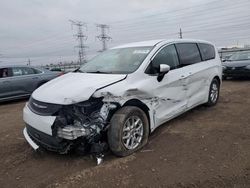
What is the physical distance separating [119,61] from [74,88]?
1274 millimetres

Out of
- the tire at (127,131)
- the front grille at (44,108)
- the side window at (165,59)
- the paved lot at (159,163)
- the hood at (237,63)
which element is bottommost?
the paved lot at (159,163)

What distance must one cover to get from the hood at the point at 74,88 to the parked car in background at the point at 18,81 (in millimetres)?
5133

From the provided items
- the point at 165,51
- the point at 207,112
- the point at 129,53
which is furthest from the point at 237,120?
the point at 129,53

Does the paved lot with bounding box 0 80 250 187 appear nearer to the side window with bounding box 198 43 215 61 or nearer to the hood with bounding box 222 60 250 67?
the side window with bounding box 198 43 215 61

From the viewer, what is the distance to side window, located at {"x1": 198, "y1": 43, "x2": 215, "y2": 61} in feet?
20.2

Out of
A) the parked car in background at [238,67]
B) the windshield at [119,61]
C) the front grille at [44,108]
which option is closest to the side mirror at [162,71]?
the windshield at [119,61]

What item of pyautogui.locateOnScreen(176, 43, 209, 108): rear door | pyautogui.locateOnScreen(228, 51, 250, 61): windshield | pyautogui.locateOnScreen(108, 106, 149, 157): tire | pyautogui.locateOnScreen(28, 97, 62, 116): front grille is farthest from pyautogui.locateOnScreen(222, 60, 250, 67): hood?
pyautogui.locateOnScreen(28, 97, 62, 116): front grille

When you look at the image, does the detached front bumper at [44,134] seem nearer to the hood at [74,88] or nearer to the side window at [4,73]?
the hood at [74,88]

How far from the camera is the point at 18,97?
8.88 m

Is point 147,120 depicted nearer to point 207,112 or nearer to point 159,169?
point 159,169

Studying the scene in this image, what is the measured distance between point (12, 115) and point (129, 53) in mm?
3907

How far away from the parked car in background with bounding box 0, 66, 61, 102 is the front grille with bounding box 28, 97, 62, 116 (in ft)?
17.5

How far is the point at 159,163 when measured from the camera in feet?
11.4

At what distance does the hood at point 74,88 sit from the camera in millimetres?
3475
